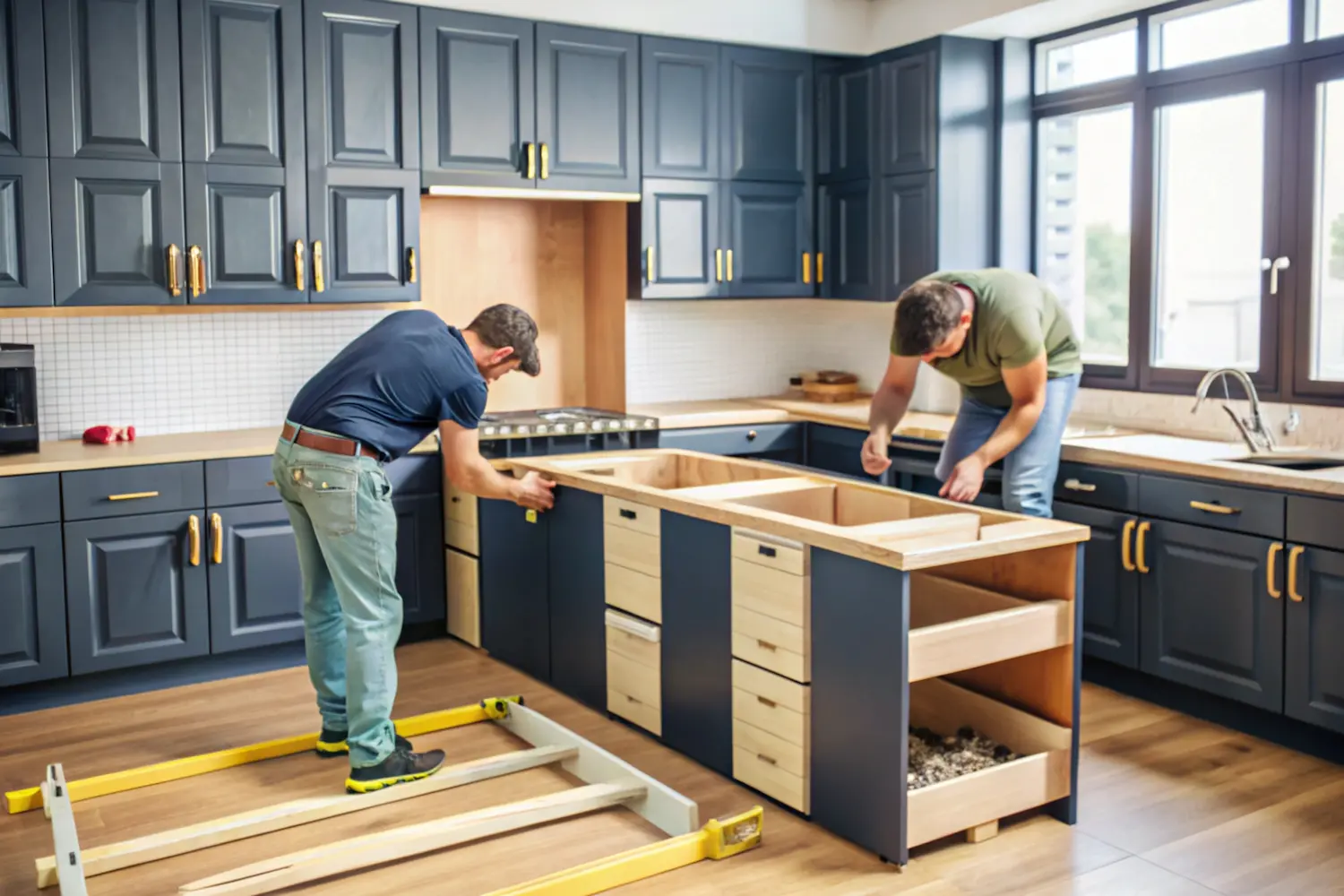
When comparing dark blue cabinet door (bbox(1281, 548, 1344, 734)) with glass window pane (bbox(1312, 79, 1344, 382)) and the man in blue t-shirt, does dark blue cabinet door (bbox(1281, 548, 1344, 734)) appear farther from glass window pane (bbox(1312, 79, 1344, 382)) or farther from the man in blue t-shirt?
the man in blue t-shirt

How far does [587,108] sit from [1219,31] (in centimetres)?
242

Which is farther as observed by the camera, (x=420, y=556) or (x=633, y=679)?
(x=420, y=556)

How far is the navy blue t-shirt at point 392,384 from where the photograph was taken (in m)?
3.53

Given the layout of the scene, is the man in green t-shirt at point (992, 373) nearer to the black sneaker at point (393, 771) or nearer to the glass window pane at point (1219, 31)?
the glass window pane at point (1219, 31)

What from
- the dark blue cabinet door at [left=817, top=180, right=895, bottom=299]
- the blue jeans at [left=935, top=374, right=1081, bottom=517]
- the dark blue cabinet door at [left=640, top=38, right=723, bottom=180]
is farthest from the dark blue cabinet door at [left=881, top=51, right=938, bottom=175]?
the blue jeans at [left=935, top=374, right=1081, bottom=517]

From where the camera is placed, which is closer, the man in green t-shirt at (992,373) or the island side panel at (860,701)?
the island side panel at (860,701)

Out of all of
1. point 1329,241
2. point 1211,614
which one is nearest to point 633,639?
point 1211,614

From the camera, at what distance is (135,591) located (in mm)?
4527

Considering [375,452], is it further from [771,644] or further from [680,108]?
[680,108]

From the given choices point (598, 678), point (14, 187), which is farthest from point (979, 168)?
point (14, 187)

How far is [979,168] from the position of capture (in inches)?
219

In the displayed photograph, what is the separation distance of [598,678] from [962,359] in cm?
155

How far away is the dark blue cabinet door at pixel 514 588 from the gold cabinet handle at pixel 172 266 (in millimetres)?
1332

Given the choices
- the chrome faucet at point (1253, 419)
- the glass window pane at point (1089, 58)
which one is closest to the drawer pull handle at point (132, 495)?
the chrome faucet at point (1253, 419)
